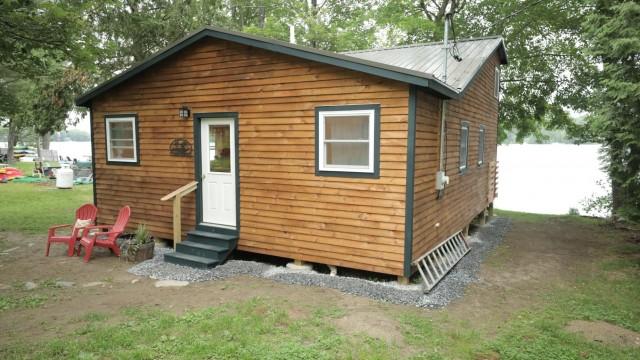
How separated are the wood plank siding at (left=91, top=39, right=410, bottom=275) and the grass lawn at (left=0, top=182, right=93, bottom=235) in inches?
158

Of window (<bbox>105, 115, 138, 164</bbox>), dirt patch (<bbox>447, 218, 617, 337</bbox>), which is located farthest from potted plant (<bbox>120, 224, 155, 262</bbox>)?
dirt patch (<bbox>447, 218, 617, 337</bbox>)

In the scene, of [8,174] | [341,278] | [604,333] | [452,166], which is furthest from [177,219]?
[8,174]

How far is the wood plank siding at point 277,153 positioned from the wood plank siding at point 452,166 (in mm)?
243

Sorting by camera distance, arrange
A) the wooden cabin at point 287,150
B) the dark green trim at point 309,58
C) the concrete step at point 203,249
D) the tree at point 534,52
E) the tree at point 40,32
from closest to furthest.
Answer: the dark green trim at point 309,58 < the wooden cabin at point 287,150 < the concrete step at point 203,249 < the tree at point 40,32 < the tree at point 534,52

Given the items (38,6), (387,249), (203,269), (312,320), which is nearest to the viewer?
(312,320)

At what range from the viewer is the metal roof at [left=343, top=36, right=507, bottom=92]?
24.3ft

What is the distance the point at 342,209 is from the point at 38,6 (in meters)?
6.78

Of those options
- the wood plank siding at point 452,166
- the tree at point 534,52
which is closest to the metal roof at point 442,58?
the wood plank siding at point 452,166

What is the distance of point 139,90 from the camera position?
824cm

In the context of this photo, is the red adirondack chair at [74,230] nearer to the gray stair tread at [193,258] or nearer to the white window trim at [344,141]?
the gray stair tread at [193,258]

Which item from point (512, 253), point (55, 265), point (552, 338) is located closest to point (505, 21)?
point (512, 253)

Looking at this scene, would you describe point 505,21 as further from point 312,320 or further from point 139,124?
point 312,320

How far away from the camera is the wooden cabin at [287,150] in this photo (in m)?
5.90

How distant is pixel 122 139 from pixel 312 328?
6344 millimetres
